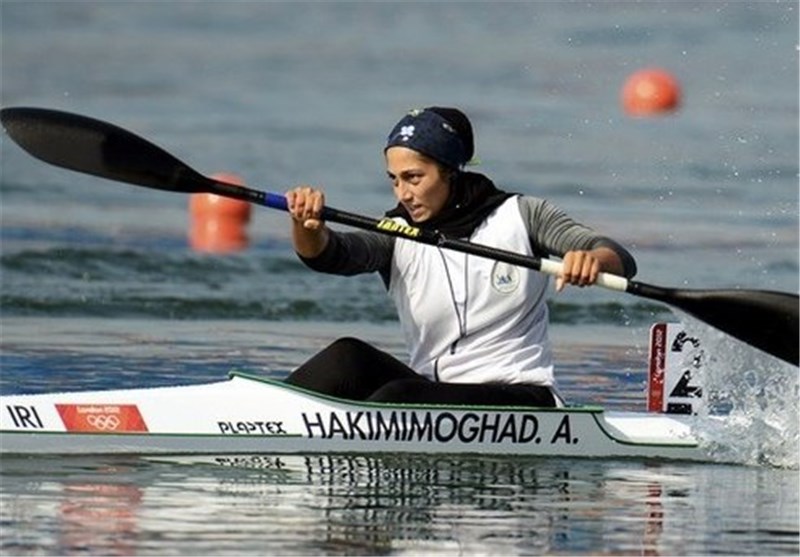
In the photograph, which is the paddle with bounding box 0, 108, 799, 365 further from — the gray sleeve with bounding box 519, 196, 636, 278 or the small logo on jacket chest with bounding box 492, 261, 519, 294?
the small logo on jacket chest with bounding box 492, 261, 519, 294

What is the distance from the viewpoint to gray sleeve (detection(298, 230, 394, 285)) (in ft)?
32.2

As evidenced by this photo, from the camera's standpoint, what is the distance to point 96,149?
10.4 meters

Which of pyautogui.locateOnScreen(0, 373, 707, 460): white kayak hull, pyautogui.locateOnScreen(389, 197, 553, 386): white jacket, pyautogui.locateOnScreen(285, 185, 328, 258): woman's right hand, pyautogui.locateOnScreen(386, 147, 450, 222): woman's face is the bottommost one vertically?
pyautogui.locateOnScreen(0, 373, 707, 460): white kayak hull

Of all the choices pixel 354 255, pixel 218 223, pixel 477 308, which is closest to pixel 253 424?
pixel 354 255

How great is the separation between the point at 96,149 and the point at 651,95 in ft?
58.9

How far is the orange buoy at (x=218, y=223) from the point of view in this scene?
1809cm

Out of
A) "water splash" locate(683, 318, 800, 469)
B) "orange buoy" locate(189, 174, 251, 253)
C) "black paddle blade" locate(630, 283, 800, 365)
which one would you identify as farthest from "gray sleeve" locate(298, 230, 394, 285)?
"orange buoy" locate(189, 174, 251, 253)

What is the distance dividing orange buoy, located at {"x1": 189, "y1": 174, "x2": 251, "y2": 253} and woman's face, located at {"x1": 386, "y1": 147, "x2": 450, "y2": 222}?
7926 millimetres

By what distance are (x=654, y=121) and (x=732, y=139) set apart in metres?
1.87

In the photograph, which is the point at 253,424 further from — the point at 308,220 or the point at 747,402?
the point at 747,402

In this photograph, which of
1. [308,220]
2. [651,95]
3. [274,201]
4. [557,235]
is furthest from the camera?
[651,95]

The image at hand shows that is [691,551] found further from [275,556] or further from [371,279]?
[371,279]

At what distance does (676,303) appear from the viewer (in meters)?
10.0

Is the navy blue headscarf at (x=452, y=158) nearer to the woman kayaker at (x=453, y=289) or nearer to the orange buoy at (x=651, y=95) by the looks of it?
the woman kayaker at (x=453, y=289)
